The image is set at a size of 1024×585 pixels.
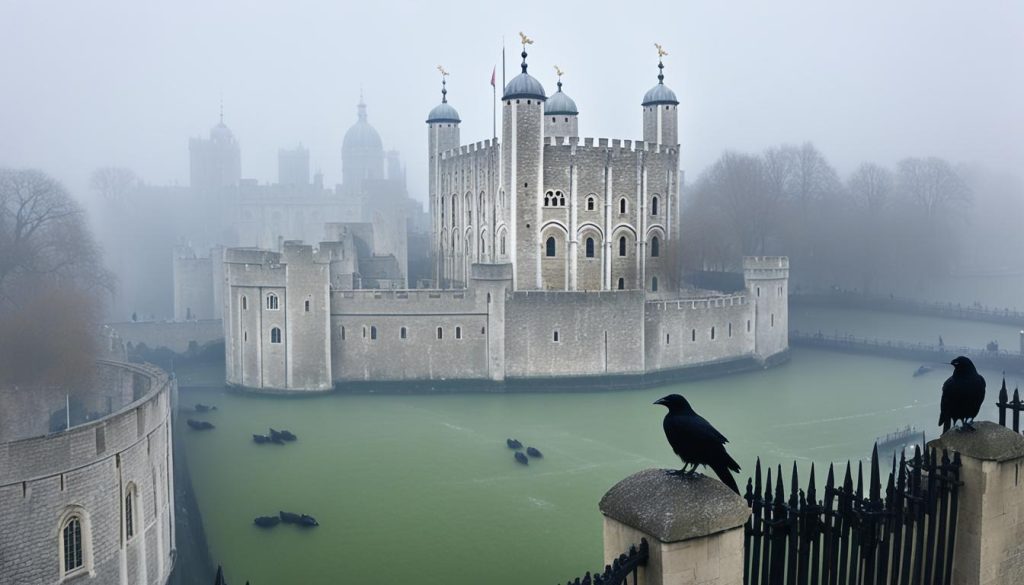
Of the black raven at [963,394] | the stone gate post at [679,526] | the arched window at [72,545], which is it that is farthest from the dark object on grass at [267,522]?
the stone gate post at [679,526]

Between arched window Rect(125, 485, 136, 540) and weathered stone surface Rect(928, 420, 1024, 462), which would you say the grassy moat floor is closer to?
arched window Rect(125, 485, 136, 540)

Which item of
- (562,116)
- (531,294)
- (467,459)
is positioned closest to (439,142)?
(562,116)

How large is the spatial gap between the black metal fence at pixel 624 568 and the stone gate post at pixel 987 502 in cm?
344

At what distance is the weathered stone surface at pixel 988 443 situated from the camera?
6895mm

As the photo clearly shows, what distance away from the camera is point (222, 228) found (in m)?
92.1

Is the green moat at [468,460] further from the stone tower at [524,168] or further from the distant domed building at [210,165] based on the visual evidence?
the distant domed building at [210,165]

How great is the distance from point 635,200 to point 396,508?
26.2 metres

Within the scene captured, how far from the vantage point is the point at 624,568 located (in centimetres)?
477

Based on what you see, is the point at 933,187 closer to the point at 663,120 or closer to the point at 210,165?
the point at 663,120

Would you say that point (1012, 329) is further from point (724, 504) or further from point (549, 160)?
point (724, 504)

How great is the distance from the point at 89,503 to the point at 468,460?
1292 centimetres

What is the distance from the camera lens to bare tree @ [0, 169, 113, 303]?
126ft

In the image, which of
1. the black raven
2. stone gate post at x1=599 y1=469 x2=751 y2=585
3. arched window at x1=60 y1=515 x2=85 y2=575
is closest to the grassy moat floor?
arched window at x1=60 y1=515 x2=85 y2=575

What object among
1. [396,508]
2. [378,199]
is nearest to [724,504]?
[396,508]
